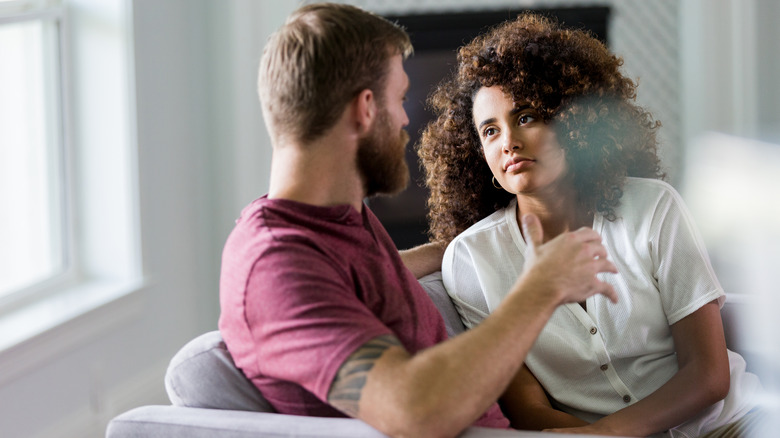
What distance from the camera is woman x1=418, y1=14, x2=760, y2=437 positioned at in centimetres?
159

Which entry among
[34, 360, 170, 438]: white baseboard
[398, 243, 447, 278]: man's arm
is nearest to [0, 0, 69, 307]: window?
[34, 360, 170, 438]: white baseboard

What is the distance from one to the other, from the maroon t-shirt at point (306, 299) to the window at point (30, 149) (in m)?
1.46

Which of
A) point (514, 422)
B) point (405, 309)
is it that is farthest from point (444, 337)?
point (514, 422)

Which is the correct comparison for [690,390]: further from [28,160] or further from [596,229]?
[28,160]

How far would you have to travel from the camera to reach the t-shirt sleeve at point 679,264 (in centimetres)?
158

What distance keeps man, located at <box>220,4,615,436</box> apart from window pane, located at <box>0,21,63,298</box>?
4.86 feet

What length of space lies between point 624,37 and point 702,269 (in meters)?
2.52

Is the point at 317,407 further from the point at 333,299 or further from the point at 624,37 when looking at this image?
the point at 624,37

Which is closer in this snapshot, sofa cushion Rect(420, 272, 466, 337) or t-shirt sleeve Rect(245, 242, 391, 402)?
t-shirt sleeve Rect(245, 242, 391, 402)

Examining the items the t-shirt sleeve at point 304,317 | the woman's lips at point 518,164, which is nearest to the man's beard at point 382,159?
the t-shirt sleeve at point 304,317

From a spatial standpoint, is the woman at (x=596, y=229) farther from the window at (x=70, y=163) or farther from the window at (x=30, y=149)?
the window at (x=30, y=149)

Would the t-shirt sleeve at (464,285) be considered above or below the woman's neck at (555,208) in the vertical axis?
below

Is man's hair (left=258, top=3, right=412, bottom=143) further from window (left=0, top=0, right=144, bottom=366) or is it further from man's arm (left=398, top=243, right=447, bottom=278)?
window (left=0, top=0, right=144, bottom=366)

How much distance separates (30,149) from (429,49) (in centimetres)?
161
